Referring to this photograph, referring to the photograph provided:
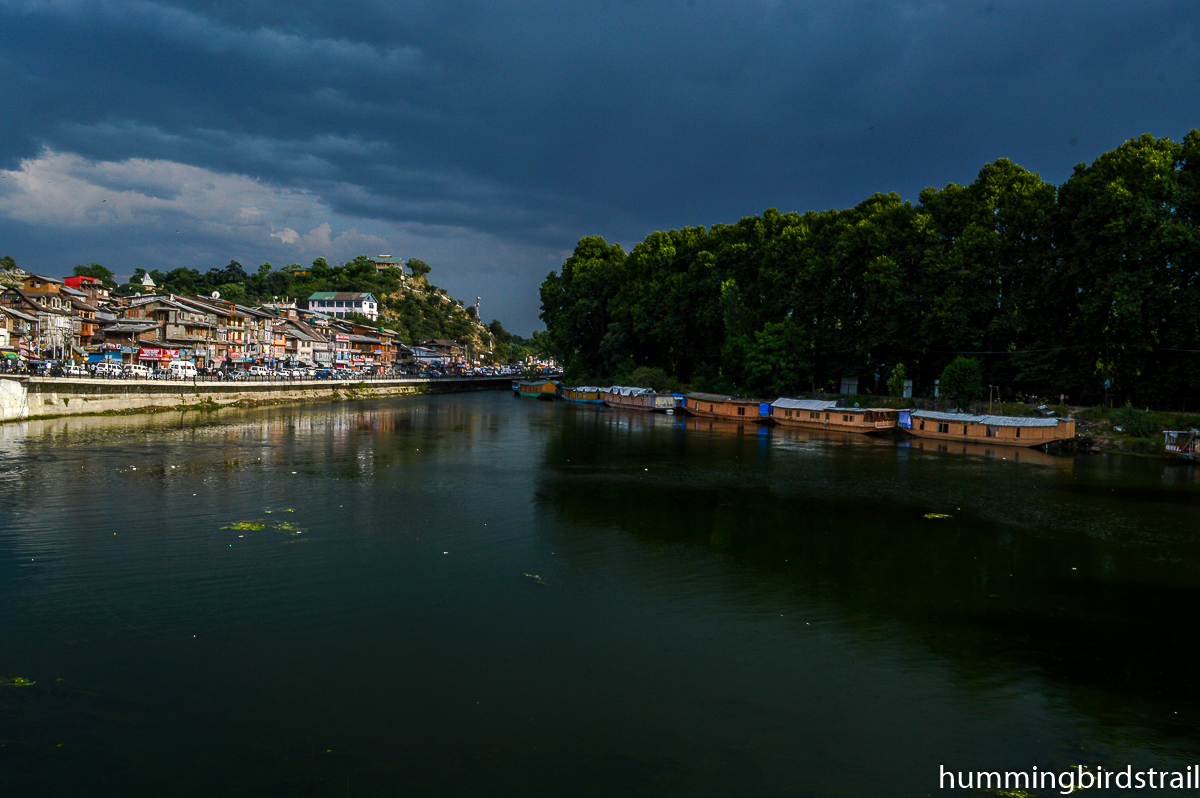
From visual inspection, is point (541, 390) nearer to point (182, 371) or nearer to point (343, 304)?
point (182, 371)

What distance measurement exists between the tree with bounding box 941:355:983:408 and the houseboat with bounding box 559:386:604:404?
46.5 metres

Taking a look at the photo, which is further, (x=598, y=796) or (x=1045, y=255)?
(x=1045, y=255)

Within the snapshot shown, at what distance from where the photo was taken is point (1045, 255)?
53688mm

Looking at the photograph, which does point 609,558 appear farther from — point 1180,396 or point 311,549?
point 1180,396

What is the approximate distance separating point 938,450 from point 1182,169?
2575 cm

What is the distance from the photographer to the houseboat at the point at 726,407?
68.4m

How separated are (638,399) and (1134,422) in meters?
49.5

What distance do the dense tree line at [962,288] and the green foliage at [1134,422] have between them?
3.24 meters

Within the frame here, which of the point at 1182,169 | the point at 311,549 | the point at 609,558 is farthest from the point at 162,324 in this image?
the point at 1182,169

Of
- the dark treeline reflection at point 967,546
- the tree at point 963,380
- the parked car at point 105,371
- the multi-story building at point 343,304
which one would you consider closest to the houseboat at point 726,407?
the tree at point 963,380

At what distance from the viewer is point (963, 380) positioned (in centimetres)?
5609

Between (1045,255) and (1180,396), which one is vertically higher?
(1045,255)

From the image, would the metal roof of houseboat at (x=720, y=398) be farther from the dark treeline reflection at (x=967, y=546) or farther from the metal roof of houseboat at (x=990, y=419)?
the dark treeline reflection at (x=967, y=546)

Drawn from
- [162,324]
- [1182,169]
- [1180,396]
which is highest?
[1182,169]
